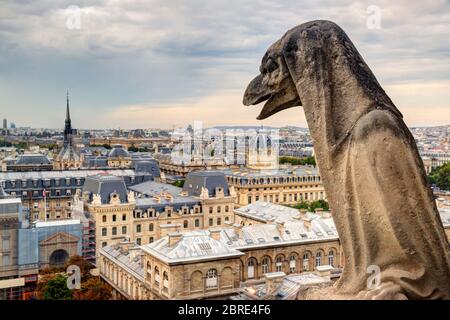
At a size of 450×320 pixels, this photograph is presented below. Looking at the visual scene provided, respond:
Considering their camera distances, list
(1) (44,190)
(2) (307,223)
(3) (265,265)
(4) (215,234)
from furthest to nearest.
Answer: (1) (44,190), (2) (307,223), (3) (265,265), (4) (215,234)

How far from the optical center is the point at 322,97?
3854mm

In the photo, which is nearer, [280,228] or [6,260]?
[6,260]

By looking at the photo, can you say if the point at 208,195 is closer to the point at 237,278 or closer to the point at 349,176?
the point at 237,278

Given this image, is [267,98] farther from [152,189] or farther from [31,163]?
[31,163]

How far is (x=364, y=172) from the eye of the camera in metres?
3.66

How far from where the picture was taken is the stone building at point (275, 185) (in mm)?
56125

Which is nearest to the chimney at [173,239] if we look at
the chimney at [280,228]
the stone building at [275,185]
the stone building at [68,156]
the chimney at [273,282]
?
the chimney at [273,282]

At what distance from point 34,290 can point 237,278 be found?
34.2 feet

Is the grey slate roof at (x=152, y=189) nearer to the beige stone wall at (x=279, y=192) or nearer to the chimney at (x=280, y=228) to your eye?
the beige stone wall at (x=279, y=192)

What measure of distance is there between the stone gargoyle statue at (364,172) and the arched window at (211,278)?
62.9 ft

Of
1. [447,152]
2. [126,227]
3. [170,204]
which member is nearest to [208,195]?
[170,204]

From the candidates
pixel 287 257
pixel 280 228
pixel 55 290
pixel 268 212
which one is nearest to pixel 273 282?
pixel 287 257

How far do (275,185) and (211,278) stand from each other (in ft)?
116
